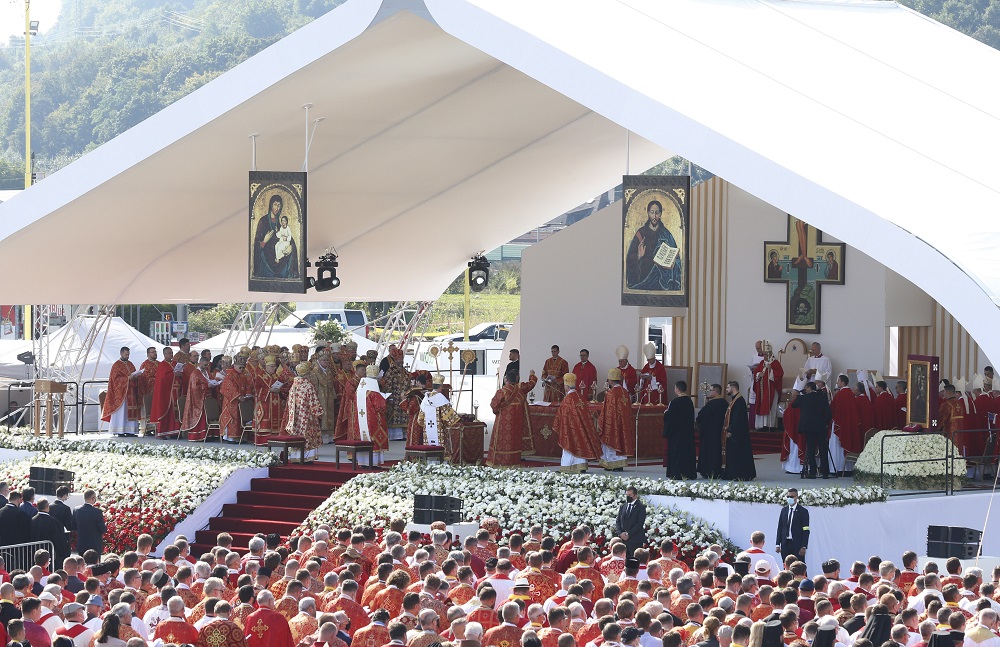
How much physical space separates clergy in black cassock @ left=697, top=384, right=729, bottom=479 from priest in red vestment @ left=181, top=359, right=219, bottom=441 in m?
7.78

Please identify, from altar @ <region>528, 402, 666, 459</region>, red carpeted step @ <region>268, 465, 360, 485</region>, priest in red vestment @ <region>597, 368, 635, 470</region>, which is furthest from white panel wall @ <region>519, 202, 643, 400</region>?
red carpeted step @ <region>268, 465, 360, 485</region>

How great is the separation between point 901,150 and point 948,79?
4.83 metres

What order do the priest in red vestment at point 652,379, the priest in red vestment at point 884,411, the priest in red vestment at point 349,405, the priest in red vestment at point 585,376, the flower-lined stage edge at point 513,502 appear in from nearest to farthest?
the flower-lined stage edge at point 513,502, the priest in red vestment at point 884,411, the priest in red vestment at point 349,405, the priest in red vestment at point 652,379, the priest in red vestment at point 585,376

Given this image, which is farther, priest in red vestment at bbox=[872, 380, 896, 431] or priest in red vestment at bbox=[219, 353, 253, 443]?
priest in red vestment at bbox=[219, 353, 253, 443]

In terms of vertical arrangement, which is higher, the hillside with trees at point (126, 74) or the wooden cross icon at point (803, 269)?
the hillside with trees at point (126, 74)

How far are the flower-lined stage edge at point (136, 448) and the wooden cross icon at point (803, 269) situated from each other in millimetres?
8558

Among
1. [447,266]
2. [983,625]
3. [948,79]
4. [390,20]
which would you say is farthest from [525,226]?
[983,625]

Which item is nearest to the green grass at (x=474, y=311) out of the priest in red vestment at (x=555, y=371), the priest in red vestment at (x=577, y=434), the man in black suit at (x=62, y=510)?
the priest in red vestment at (x=555, y=371)

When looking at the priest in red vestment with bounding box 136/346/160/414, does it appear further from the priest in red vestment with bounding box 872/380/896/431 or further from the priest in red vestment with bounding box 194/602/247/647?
the priest in red vestment with bounding box 194/602/247/647

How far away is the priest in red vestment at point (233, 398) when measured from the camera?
71.5ft

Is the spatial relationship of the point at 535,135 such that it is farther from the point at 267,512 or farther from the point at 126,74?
the point at 126,74

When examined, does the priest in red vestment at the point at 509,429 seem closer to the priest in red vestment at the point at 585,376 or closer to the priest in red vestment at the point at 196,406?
the priest in red vestment at the point at 585,376

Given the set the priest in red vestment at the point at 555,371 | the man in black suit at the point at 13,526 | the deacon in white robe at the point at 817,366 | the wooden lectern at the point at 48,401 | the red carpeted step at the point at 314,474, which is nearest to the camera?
the man in black suit at the point at 13,526

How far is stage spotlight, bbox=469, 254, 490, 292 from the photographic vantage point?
2688 centimetres
